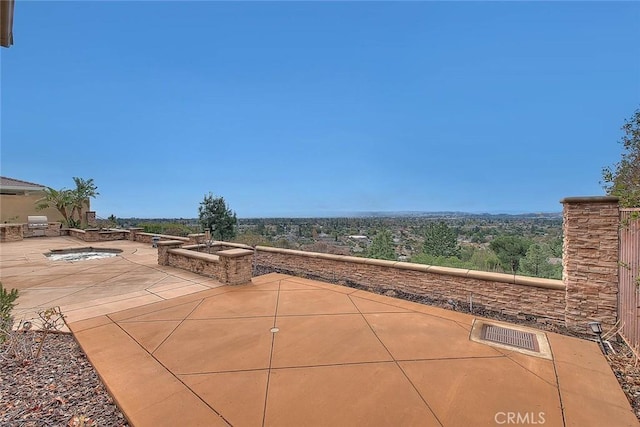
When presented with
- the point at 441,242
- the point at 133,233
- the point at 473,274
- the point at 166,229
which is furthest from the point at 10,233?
the point at 473,274

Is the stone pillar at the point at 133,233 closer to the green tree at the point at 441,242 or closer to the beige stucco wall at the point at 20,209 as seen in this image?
the beige stucco wall at the point at 20,209

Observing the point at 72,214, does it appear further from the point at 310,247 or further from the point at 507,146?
the point at 507,146

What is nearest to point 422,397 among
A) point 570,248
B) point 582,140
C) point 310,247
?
point 570,248

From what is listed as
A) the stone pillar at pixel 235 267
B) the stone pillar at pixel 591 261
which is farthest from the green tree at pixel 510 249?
the stone pillar at pixel 235 267

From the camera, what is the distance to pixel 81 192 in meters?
18.0

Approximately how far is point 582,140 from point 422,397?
22.7 metres

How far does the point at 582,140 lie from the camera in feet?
59.0

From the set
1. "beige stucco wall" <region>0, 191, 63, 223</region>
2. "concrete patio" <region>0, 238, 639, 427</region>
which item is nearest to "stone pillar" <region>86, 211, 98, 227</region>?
"beige stucco wall" <region>0, 191, 63, 223</region>

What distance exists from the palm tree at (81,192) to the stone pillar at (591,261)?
23.0m

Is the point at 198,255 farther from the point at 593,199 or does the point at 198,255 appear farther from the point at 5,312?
the point at 593,199

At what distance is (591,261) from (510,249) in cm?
340

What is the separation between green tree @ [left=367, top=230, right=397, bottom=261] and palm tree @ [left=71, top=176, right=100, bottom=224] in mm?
18844

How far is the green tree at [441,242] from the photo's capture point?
8.58 metres

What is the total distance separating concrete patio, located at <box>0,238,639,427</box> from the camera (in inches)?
93.5
